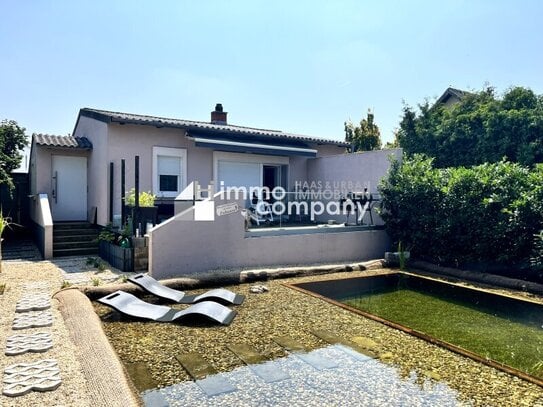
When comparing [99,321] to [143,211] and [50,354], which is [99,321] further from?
[143,211]

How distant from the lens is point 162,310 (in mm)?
10398

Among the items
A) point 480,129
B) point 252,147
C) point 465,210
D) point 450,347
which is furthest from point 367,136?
point 450,347

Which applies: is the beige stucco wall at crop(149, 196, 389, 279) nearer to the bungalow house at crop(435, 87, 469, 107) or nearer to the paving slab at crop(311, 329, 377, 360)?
the paving slab at crop(311, 329, 377, 360)

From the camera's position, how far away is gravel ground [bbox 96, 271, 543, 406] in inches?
247

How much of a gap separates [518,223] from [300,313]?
965cm

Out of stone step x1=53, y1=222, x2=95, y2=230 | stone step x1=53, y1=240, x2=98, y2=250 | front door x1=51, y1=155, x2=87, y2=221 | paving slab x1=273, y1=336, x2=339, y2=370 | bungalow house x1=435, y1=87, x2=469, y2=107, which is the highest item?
bungalow house x1=435, y1=87, x2=469, y2=107

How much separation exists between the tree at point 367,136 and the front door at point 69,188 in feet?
100

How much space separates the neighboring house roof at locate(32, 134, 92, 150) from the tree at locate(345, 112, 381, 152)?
30.5 meters

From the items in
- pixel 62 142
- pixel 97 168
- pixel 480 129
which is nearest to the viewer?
pixel 97 168

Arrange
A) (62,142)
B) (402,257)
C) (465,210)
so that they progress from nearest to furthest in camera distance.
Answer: (465,210) → (402,257) → (62,142)

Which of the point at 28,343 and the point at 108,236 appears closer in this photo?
the point at 28,343

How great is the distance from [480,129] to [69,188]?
93.7ft

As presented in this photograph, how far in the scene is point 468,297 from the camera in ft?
42.1

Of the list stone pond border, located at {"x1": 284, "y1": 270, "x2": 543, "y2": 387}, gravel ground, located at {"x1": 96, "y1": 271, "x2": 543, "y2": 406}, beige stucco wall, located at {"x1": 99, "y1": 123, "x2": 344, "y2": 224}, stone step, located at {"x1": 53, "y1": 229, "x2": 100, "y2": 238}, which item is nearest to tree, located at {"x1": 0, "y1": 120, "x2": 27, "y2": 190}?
stone step, located at {"x1": 53, "y1": 229, "x2": 100, "y2": 238}
